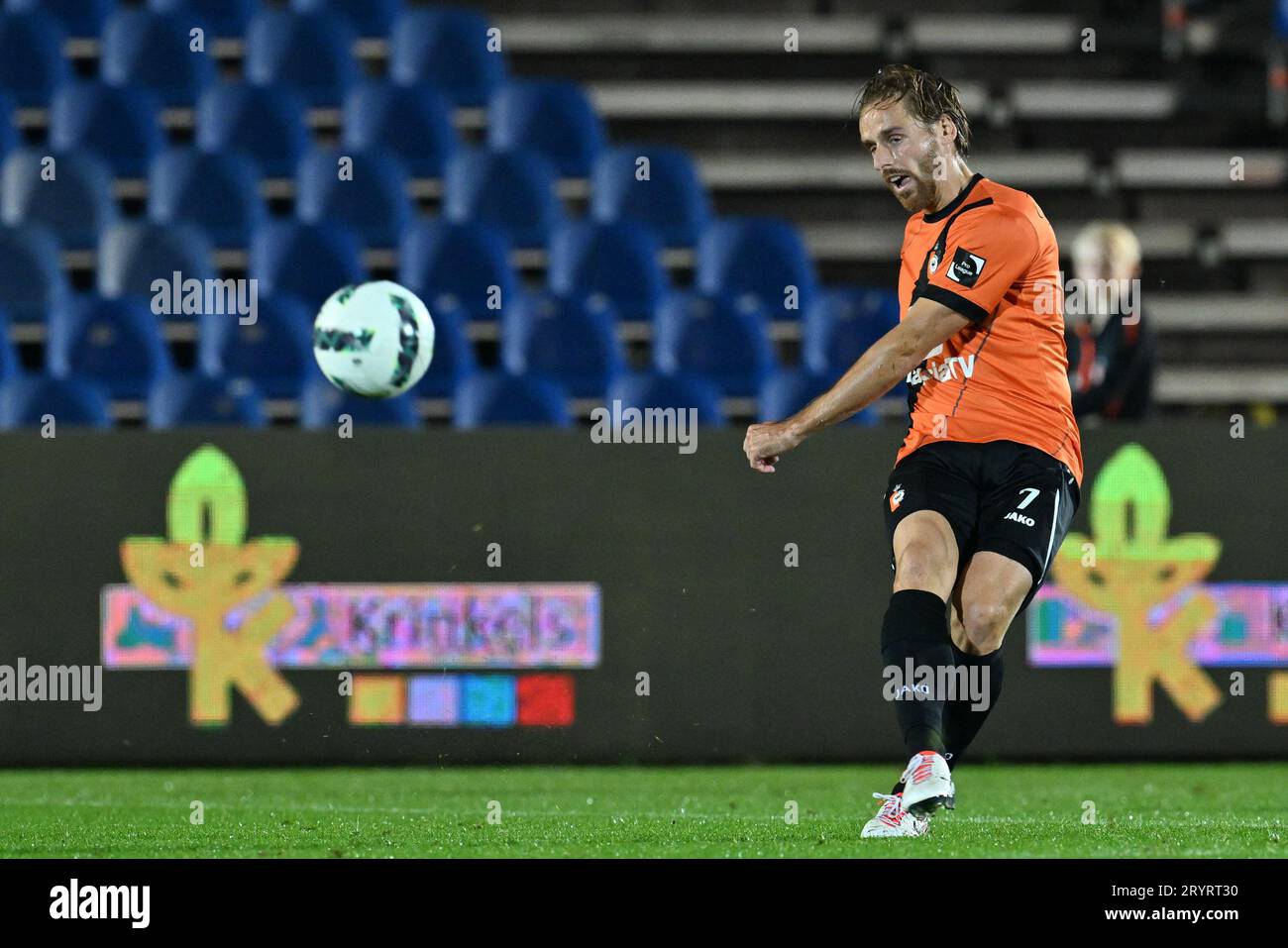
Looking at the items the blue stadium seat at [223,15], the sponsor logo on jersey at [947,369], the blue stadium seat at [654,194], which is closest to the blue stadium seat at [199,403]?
the blue stadium seat at [654,194]

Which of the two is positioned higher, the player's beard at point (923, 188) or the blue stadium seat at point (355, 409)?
the player's beard at point (923, 188)

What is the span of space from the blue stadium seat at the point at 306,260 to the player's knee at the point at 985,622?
19.7 feet

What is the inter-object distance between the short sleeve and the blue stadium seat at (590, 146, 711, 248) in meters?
6.57

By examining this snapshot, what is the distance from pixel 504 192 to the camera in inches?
438

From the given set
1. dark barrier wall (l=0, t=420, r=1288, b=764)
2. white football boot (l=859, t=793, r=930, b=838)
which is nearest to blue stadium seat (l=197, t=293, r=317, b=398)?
dark barrier wall (l=0, t=420, r=1288, b=764)

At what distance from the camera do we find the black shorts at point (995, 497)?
16.0ft

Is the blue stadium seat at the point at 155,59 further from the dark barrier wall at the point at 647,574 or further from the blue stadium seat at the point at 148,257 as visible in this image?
the dark barrier wall at the point at 647,574

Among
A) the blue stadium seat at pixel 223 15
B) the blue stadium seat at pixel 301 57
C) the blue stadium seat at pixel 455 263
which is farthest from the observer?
the blue stadium seat at pixel 223 15

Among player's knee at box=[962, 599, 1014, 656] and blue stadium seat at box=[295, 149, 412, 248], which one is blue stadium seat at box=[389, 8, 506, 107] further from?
player's knee at box=[962, 599, 1014, 656]

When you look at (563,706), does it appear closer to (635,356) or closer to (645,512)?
(645,512)

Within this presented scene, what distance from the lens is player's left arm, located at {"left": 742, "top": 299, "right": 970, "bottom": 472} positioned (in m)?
4.69

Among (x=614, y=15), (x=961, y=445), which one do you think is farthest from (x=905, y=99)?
(x=614, y=15)

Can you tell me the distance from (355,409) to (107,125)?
3149 mm

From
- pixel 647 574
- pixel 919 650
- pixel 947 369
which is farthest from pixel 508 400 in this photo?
pixel 919 650
